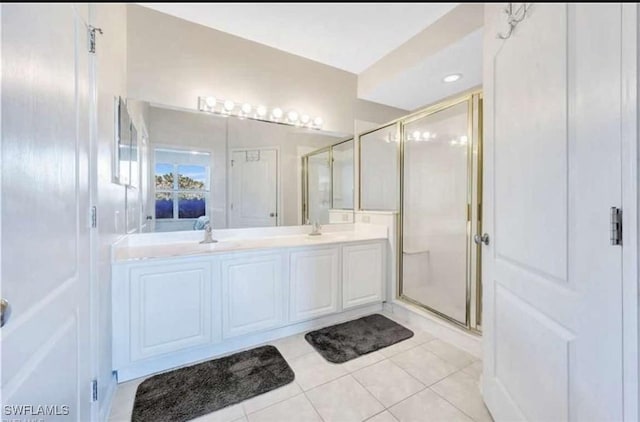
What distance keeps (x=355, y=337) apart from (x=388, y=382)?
0.55 metres

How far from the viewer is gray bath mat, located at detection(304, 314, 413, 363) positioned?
1.95 metres

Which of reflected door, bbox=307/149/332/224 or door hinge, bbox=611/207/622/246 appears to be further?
reflected door, bbox=307/149/332/224

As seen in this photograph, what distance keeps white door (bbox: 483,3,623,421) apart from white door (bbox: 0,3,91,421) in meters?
1.53

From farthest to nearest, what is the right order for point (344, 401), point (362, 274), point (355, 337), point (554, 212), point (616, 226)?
point (362, 274) → point (355, 337) → point (344, 401) → point (554, 212) → point (616, 226)

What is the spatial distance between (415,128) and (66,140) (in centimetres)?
265

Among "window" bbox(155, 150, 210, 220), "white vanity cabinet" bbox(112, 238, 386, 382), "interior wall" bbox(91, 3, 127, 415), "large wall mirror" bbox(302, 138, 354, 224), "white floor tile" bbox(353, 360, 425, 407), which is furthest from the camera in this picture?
"large wall mirror" bbox(302, 138, 354, 224)

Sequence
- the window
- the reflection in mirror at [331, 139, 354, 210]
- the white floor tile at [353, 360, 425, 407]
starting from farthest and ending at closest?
1. the reflection in mirror at [331, 139, 354, 210]
2. the window
3. the white floor tile at [353, 360, 425, 407]

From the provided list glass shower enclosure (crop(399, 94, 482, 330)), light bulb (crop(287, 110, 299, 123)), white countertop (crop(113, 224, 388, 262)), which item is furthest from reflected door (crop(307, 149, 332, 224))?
glass shower enclosure (crop(399, 94, 482, 330))

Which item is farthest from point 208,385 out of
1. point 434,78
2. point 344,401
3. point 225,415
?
point 434,78

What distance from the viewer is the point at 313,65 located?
8.86 ft

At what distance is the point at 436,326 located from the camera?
7.32ft

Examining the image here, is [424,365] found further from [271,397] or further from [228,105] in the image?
[228,105]

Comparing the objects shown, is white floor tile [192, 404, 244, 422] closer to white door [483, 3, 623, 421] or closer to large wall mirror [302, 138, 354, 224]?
white door [483, 3, 623, 421]

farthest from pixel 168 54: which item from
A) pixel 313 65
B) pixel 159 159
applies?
pixel 313 65
